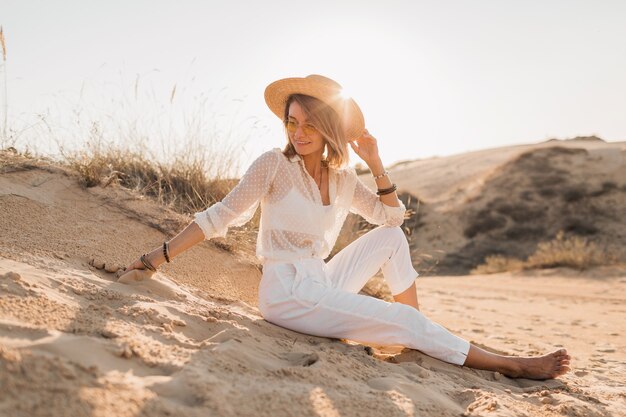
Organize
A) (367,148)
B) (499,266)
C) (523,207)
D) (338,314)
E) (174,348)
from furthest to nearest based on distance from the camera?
(523,207), (499,266), (367,148), (338,314), (174,348)

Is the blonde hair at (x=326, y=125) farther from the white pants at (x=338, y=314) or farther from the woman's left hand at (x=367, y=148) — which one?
the white pants at (x=338, y=314)

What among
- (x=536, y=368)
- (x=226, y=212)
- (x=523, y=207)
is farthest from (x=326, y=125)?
(x=523, y=207)

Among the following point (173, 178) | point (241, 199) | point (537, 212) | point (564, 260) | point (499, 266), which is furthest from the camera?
point (537, 212)

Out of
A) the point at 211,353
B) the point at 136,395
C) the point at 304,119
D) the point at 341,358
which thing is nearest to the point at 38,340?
the point at 136,395

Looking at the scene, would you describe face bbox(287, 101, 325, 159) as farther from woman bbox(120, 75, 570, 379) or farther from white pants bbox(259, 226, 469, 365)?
white pants bbox(259, 226, 469, 365)

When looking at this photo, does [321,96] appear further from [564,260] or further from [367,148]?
[564,260]

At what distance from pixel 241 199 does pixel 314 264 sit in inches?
21.3

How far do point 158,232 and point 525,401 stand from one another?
113 inches

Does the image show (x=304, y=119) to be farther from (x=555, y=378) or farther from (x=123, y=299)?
(x=555, y=378)

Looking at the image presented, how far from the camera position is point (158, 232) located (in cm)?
462

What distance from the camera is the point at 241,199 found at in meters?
3.29

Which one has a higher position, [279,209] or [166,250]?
[279,209]

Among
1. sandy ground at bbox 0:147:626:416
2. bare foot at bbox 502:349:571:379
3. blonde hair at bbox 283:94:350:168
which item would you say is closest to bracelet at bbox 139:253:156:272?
sandy ground at bbox 0:147:626:416

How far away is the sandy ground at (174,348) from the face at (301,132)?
39.0 inches
